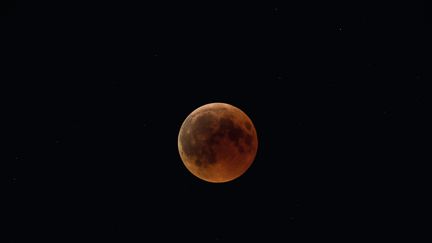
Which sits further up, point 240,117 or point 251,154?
point 240,117

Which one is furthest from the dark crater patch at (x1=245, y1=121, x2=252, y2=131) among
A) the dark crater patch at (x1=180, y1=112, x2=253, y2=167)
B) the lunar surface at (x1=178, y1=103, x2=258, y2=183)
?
the dark crater patch at (x1=180, y1=112, x2=253, y2=167)

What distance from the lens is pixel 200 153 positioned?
27.0 ft

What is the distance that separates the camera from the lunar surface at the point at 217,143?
26.7 feet

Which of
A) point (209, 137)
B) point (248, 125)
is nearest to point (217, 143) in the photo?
point (209, 137)

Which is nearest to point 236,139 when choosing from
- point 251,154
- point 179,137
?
point 251,154

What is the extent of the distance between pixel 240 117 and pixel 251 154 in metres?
0.69

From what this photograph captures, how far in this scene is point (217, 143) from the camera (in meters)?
8.12

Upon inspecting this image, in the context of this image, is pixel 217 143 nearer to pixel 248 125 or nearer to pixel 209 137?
pixel 209 137

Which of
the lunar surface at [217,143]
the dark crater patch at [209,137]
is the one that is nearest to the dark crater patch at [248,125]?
the lunar surface at [217,143]

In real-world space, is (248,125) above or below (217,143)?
above

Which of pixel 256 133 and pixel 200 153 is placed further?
pixel 256 133

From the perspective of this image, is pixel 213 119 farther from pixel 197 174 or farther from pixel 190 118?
pixel 197 174

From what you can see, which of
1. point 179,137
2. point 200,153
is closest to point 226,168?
point 200,153

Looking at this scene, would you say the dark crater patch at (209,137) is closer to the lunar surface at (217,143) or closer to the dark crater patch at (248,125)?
the lunar surface at (217,143)
